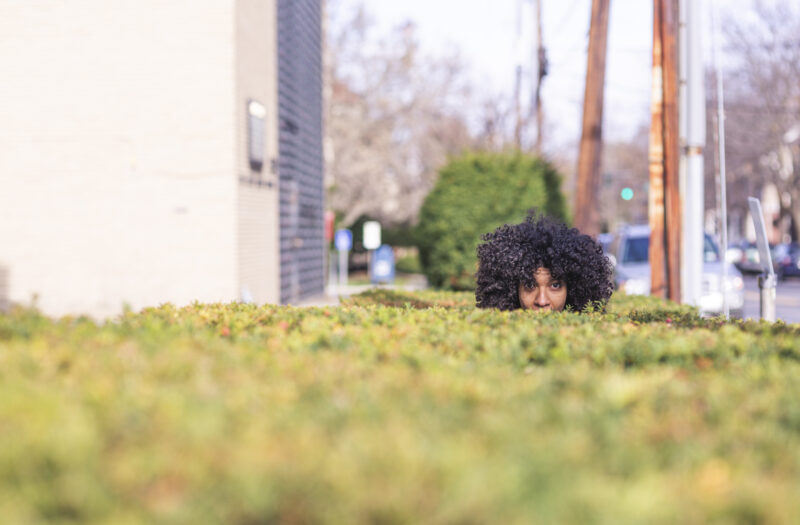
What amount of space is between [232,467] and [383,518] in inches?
15.4

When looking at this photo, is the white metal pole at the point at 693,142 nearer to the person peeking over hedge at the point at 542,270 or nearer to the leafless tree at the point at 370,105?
the person peeking over hedge at the point at 542,270

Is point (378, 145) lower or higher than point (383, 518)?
higher

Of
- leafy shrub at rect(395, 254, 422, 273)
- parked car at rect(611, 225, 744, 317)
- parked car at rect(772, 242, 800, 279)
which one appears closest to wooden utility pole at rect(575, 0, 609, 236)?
parked car at rect(611, 225, 744, 317)

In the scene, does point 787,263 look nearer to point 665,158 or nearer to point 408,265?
point 408,265

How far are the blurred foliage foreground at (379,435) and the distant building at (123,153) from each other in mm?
9001

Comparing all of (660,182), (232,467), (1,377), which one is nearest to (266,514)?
(232,467)

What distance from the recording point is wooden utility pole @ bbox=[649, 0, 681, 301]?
35.7ft

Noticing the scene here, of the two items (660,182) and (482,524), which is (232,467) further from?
(660,182)

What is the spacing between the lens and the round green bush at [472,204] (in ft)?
48.5

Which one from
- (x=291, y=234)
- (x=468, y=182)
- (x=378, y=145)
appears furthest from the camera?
(x=378, y=145)

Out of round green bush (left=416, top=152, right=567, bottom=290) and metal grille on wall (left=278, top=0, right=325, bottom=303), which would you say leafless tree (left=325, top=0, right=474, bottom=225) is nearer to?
metal grille on wall (left=278, top=0, right=325, bottom=303)

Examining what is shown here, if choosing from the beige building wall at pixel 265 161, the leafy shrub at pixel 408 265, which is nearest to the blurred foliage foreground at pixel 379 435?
the beige building wall at pixel 265 161

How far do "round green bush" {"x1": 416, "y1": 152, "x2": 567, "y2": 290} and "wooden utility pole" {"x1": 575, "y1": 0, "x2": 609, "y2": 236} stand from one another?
9.21 ft

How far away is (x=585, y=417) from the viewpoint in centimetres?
249
